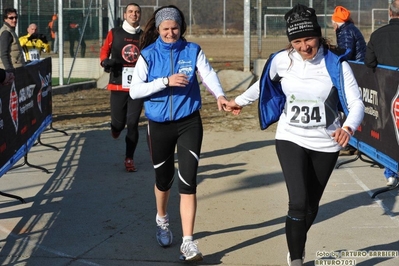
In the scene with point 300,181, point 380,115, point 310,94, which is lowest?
point 300,181

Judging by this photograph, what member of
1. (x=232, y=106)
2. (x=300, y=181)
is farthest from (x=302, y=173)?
(x=232, y=106)

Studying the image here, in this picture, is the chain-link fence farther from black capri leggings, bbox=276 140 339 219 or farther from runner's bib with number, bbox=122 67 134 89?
black capri leggings, bbox=276 140 339 219

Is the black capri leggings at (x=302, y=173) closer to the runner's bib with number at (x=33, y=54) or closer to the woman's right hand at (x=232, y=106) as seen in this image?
the woman's right hand at (x=232, y=106)

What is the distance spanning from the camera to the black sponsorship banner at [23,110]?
8.22 m

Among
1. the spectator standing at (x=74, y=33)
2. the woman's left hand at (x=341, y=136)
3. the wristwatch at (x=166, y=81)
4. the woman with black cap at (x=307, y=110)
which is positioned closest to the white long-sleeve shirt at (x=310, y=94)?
the woman with black cap at (x=307, y=110)

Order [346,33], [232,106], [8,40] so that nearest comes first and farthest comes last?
[232,106]
[346,33]
[8,40]

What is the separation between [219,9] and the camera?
4931 centimetres

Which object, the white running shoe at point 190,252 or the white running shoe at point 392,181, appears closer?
the white running shoe at point 190,252

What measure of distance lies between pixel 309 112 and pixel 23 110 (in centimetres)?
497

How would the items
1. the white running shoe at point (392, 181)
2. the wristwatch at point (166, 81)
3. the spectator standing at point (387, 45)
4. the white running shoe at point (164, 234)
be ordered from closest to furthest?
1. the wristwatch at point (166, 81)
2. the white running shoe at point (164, 234)
3. the white running shoe at point (392, 181)
4. the spectator standing at point (387, 45)

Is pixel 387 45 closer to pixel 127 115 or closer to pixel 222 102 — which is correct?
pixel 127 115

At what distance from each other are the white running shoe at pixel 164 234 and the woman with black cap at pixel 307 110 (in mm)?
1363

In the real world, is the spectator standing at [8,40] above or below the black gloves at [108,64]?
above

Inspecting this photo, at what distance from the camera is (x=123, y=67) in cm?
1020
